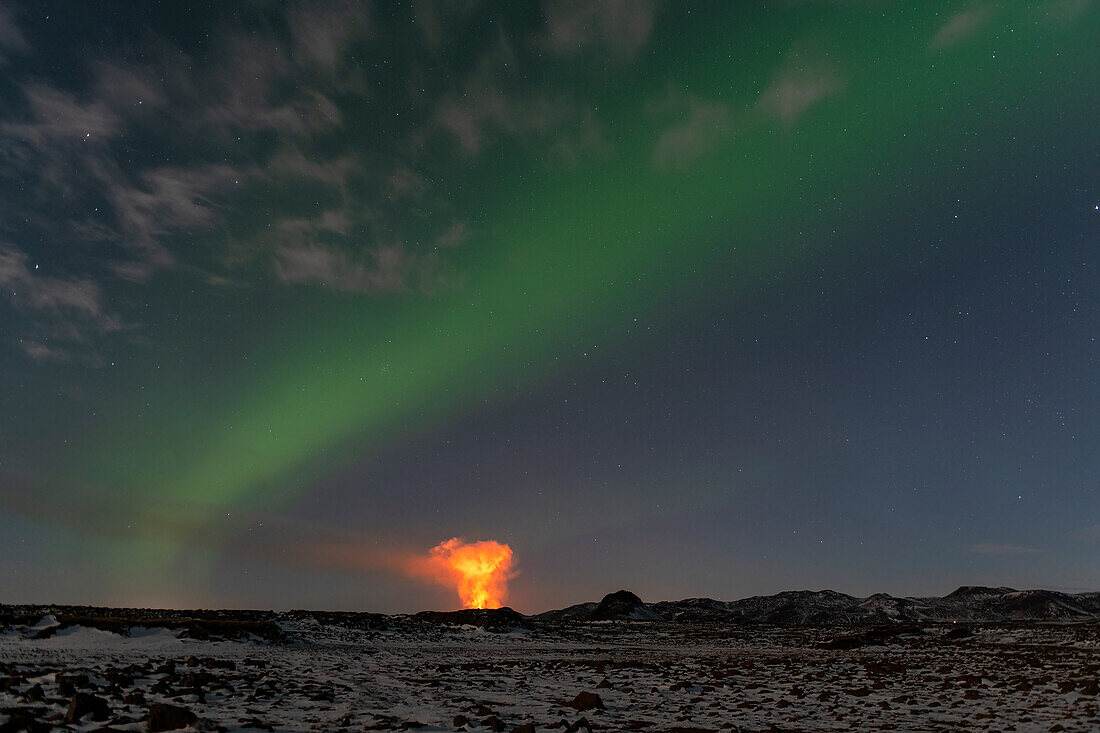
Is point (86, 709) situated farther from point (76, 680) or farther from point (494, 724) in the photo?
point (494, 724)

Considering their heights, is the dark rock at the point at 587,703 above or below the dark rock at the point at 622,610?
above

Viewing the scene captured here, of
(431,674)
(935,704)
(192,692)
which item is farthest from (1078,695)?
(192,692)

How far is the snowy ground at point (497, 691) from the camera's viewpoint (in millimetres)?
14008

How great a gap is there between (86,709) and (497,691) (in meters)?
11.8

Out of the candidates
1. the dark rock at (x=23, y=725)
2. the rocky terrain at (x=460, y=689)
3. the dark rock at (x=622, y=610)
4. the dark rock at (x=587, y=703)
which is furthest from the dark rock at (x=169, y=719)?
the dark rock at (x=622, y=610)

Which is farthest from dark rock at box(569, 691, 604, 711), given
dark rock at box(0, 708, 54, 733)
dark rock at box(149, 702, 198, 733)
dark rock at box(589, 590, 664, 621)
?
dark rock at box(589, 590, 664, 621)

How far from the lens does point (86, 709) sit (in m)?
12.3

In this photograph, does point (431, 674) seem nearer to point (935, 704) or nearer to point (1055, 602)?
point (935, 704)

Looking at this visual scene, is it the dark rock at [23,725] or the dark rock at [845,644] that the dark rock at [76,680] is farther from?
the dark rock at [845,644]

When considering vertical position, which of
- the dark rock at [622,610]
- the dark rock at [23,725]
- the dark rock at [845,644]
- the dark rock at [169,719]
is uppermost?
the dark rock at [23,725]

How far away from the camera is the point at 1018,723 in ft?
50.2

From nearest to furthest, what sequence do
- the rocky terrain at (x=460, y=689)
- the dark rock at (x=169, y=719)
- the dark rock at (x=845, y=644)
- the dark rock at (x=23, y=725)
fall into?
the dark rock at (x=23, y=725)
the dark rock at (x=169, y=719)
the rocky terrain at (x=460, y=689)
the dark rock at (x=845, y=644)

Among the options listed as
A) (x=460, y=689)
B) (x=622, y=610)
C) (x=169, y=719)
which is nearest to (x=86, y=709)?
(x=169, y=719)

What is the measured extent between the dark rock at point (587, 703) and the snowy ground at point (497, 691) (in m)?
0.20
